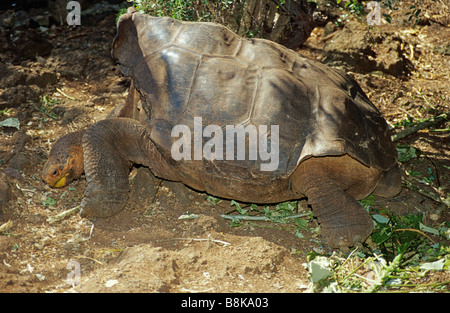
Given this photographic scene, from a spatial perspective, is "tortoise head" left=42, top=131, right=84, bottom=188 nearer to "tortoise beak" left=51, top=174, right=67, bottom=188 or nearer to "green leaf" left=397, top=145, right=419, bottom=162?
"tortoise beak" left=51, top=174, right=67, bottom=188

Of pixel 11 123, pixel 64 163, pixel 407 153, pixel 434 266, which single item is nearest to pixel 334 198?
pixel 434 266

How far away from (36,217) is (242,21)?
3542 millimetres

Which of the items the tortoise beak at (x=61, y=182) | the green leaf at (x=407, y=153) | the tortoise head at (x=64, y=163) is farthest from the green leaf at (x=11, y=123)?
the green leaf at (x=407, y=153)

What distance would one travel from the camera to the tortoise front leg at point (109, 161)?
16.1 ft

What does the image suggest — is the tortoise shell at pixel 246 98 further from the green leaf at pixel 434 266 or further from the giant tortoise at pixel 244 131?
the green leaf at pixel 434 266

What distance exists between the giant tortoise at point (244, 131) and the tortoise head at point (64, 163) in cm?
25

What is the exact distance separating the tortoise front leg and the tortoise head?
23 centimetres

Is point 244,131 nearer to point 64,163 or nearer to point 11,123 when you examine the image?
point 64,163

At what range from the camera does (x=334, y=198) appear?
459 cm

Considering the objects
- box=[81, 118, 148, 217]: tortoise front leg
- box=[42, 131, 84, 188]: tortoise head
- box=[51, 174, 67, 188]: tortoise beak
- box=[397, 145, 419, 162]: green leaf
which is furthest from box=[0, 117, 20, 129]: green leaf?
box=[397, 145, 419, 162]: green leaf

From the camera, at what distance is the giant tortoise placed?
445 cm

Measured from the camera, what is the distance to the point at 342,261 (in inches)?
172

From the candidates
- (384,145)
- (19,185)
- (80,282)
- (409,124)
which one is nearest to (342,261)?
(384,145)

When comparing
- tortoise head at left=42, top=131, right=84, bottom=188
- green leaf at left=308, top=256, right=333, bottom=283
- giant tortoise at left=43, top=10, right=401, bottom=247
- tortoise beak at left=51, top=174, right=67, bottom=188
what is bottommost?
tortoise beak at left=51, top=174, right=67, bottom=188
